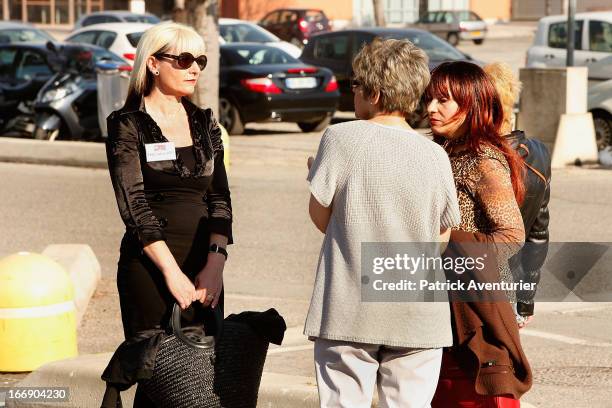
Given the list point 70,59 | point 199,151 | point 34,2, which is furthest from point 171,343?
point 34,2

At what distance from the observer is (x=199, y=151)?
4.54m

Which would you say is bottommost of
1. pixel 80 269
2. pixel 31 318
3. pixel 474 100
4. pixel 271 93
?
pixel 271 93

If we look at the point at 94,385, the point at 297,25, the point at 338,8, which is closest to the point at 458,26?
the point at 297,25

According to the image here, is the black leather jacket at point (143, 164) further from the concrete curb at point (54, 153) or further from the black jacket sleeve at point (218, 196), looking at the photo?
the concrete curb at point (54, 153)

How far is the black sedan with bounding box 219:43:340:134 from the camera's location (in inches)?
771

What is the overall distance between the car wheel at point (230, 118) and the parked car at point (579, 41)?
498 centimetres

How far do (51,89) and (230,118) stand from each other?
2920mm

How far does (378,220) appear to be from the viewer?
386 cm

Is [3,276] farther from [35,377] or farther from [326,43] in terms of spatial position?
[326,43]

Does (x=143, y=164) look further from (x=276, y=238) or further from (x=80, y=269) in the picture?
(x=276, y=238)

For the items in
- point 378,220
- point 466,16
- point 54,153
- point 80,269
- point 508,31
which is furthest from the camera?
point 508,31

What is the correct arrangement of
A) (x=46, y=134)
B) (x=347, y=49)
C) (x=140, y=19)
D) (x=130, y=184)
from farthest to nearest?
(x=140, y=19) → (x=347, y=49) → (x=46, y=134) → (x=130, y=184)

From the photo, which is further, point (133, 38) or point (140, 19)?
point (140, 19)

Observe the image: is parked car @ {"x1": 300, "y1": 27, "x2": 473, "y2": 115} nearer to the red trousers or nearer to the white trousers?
the red trousers
